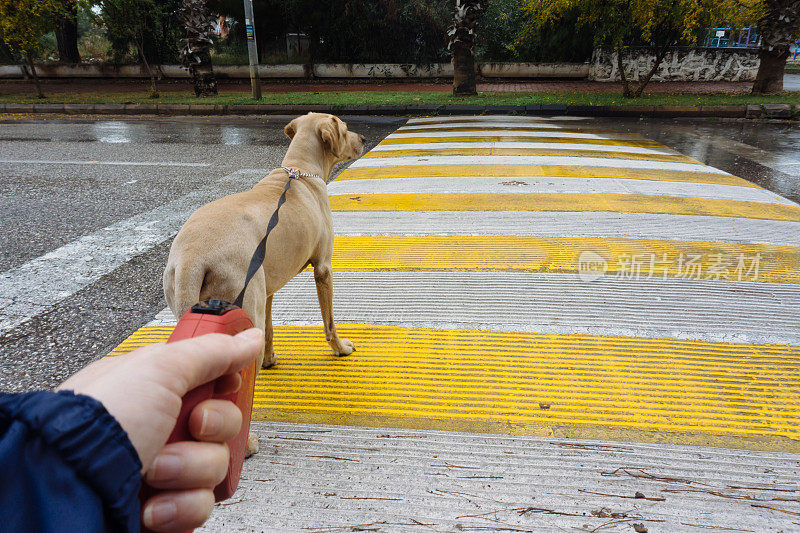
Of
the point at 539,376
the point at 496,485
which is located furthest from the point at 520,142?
the point at 496,485

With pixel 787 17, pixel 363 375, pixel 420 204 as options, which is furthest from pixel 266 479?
pixel 787 17

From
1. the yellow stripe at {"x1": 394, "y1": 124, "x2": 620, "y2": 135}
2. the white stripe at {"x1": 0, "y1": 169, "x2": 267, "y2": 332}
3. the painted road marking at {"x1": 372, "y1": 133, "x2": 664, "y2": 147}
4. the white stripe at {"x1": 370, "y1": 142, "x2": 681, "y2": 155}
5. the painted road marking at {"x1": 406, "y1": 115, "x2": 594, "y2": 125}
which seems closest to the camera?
the white stripe at {"x1": 0, "y1": 169, "x2": 267, "y2": 332}

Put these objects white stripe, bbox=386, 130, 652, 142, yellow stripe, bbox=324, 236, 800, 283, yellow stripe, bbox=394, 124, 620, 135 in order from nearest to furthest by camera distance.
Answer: yellow stripe, bbox=324, 236, 800, 283
white stripe, bbox=386, 130, 652, 142
yellow stripe, bbox=394, 124, 620, 135

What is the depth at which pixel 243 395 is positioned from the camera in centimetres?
108

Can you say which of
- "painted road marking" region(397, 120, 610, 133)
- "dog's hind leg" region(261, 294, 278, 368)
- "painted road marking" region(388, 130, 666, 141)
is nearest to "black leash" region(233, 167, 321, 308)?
"dog's hind leg" region(261, 294, 278, 368)

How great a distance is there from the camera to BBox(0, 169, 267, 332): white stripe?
3.47 m

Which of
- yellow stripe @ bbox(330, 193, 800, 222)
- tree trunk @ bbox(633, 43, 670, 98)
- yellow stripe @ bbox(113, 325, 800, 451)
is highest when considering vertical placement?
tree trunk @ bbox(633, 43, 670, 98)

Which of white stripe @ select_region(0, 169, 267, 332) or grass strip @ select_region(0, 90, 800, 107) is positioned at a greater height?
grass strip @ select_region(0, 90, 800, 107)

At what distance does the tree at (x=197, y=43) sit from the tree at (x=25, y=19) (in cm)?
373

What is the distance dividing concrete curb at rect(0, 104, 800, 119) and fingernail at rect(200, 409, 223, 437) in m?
13.4

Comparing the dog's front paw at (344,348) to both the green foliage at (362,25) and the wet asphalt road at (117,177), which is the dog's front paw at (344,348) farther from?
the green foliage at (362,25)

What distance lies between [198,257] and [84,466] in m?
1.40

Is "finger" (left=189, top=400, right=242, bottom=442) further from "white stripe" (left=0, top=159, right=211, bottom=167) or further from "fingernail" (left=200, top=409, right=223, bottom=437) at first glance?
"white stripe" (left=0, top=159, right=211, bottom=167)

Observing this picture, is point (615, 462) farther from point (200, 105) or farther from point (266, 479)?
point (200, 105)
